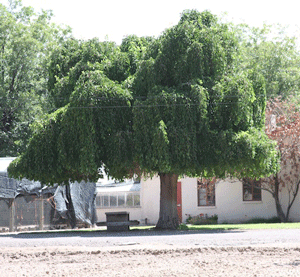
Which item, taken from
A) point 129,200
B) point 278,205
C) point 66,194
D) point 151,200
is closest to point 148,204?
point 151,200

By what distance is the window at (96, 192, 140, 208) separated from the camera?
38.0 meters

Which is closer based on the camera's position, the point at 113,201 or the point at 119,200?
the point at 119,200

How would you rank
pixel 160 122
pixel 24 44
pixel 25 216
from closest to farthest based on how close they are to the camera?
pixel 160 122
pixel 25 216
pixel 24 44

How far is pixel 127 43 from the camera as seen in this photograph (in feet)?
89.2

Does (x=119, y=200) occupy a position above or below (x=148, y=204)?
above

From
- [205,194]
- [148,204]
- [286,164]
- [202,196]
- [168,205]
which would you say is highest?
[286,164]

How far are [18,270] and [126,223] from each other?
47.2ft

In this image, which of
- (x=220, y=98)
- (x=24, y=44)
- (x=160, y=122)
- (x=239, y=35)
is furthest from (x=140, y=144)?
(x=239, y=35)

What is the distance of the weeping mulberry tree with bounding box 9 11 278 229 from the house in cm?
876

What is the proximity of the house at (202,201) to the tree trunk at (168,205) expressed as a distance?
20.6ft

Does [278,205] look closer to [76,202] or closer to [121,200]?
[76,202]

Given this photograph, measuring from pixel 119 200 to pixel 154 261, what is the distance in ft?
89.0

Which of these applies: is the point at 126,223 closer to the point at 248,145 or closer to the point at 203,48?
the point at 248,145

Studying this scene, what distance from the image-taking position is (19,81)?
44594 mm
